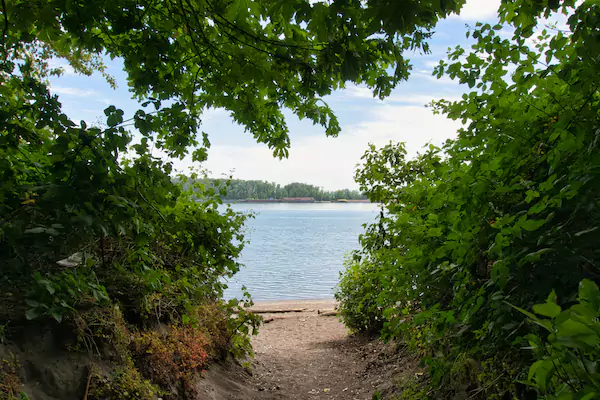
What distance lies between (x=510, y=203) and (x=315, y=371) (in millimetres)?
5312

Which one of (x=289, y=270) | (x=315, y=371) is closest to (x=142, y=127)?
(x=315, y=371)

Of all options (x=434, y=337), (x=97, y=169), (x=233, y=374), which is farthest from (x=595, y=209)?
(x=233, y=374)

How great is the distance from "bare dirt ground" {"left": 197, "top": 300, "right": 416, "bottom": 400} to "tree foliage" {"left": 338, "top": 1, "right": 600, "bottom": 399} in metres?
2.42

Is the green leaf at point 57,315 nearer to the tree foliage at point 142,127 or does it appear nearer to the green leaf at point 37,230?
the tree foliage at point 142,127

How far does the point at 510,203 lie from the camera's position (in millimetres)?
2486

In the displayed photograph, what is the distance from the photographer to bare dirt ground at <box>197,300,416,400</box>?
204 inches

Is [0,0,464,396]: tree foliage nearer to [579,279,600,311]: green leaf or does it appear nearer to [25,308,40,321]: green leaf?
[25,308,40,321]: green leaf

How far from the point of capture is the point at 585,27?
207 cm

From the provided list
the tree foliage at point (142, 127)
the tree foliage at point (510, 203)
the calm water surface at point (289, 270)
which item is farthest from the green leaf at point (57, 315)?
the calm water surface at point (289, 270)

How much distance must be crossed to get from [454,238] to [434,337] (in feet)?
2.95

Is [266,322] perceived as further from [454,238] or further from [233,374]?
[454,238]

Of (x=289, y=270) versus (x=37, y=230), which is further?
(x=289, y=270)

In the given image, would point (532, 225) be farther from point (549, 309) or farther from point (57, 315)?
point (57, 315)

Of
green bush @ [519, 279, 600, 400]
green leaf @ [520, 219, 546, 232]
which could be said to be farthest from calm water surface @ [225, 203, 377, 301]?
green bush @ [519, 279, 600, 400]
